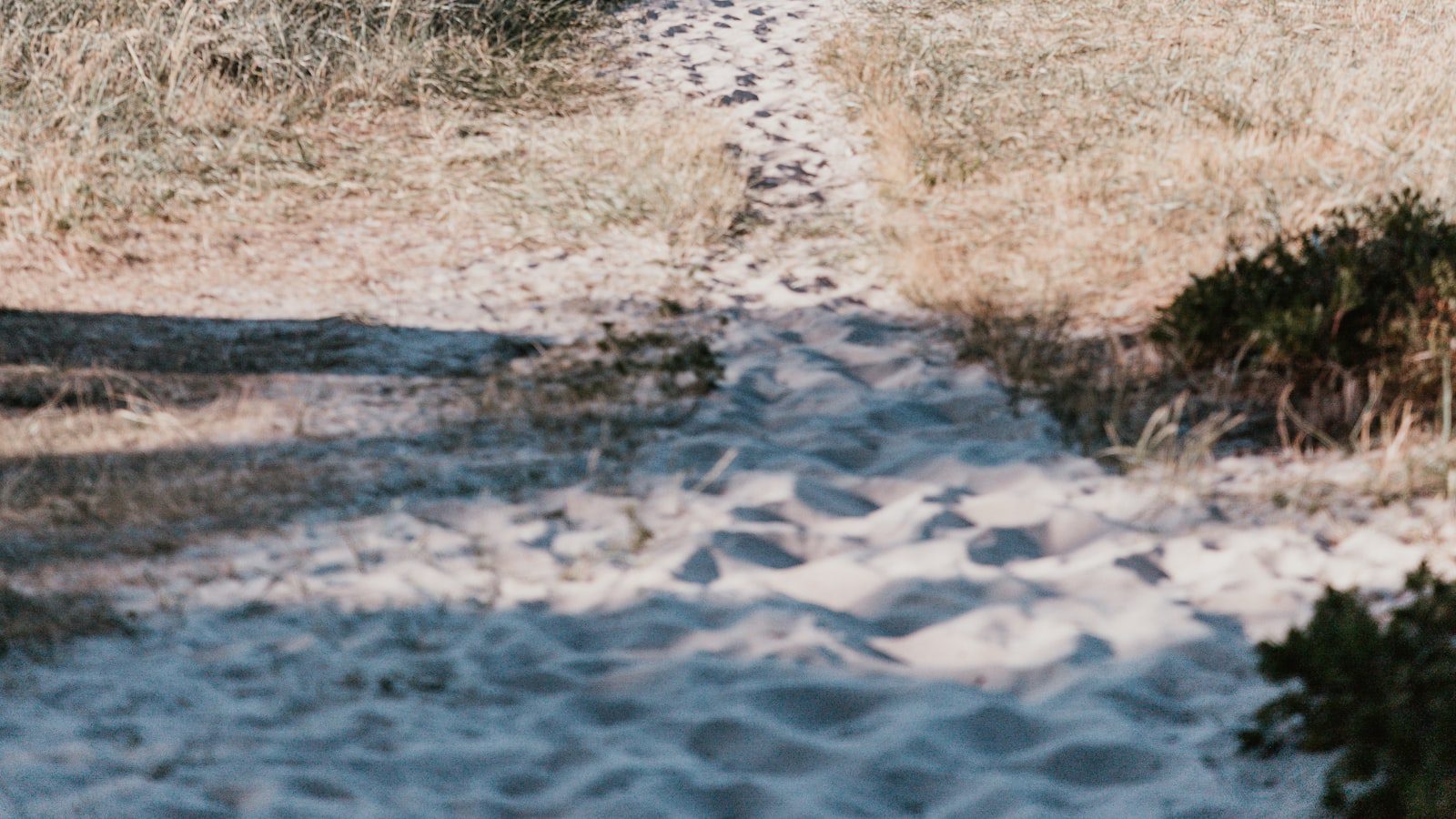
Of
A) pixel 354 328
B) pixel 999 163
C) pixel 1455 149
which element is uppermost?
pixel 1455 149

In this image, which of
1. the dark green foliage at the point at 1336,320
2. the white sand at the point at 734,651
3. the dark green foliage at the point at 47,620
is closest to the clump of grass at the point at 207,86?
the dark green foliage at the point at 47,620

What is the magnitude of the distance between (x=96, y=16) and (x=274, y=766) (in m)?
6.37

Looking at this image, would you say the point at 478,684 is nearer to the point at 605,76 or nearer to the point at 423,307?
the point at 423,307

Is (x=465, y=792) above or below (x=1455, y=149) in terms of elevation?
below

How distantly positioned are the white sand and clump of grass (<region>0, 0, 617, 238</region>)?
370 centimetres

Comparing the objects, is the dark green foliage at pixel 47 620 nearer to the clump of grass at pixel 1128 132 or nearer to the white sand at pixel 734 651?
the white sand at pixel 734 651

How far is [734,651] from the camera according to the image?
3.37 m

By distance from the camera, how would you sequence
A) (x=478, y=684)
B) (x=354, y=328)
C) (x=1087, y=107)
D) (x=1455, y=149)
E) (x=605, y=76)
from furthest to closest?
(x=605, y=76) → (x=1087, y=107) → (x=1455, y=149) → (x=354, y=328) → (x=478, y=684)

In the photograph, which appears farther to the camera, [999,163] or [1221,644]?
[999,163]

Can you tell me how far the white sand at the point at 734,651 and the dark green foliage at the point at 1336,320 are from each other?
27.5 inches

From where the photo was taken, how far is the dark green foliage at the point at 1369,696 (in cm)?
255

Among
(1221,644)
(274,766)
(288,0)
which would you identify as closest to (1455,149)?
Answer: (1221,644)

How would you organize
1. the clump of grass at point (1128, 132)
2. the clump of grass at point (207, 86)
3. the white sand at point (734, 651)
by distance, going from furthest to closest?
the clump of grass at point (207, 86), the clump of grass at point (1128, 132), the white sand at point (734, 651)

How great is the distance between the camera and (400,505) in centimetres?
407
